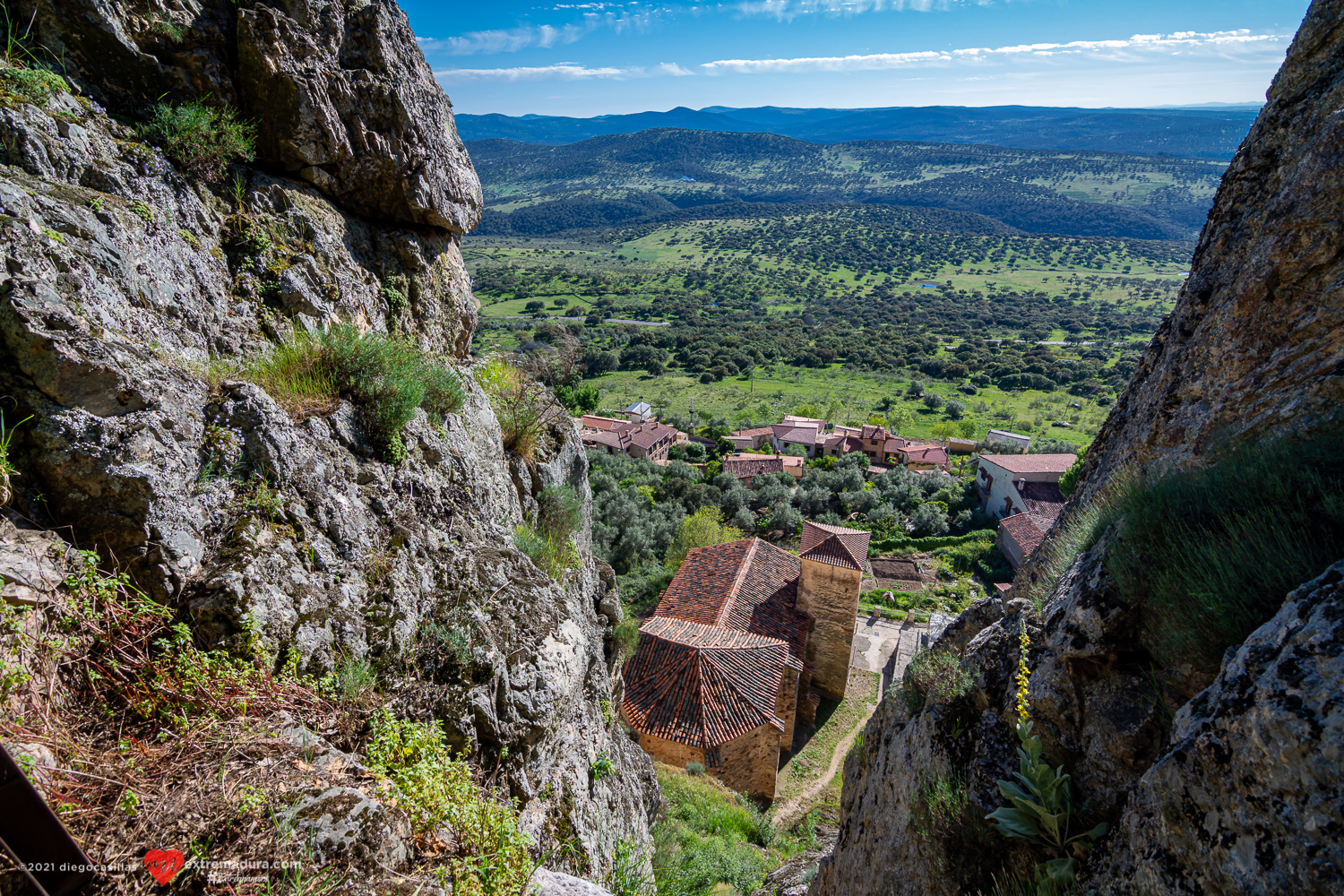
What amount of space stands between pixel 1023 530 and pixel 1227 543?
30.5 m

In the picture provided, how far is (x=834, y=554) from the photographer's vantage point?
1859 centimetres

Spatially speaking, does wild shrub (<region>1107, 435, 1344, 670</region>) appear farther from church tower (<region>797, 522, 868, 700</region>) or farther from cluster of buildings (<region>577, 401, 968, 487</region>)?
cluster of buildings (<region>577, 401, 968, 487</region>)

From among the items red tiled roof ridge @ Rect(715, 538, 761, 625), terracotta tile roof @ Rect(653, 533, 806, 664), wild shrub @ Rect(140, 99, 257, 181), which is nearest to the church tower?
terracotta tile roof @ Rect(653, 533, 806, 664)

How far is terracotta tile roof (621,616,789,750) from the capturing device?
43.9ft

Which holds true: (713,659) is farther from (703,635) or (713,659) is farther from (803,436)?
(803,436)

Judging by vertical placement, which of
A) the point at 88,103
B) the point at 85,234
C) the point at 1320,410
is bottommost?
the point at 1320,410

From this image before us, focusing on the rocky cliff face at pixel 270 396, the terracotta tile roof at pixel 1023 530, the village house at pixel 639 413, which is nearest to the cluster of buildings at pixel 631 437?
the village house at pixel 639 413

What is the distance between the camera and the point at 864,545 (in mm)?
19297

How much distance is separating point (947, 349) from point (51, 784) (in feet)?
300

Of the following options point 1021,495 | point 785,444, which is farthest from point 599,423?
point 1021,495

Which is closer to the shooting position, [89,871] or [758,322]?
[89,871]

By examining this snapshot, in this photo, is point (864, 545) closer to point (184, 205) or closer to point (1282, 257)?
point (1282, 257)

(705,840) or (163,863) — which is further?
(705,840)

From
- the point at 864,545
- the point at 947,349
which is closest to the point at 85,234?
the point at 864,545
